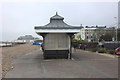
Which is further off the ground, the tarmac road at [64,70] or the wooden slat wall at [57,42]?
the wooden slat wall at [57,42]

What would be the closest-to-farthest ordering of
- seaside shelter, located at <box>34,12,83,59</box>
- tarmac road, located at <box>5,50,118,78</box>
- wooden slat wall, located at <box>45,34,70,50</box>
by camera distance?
tarmac road, located at <box>5,50,118,78</box>, seaside shelter, located at <box>34,12,83,59</box>, wooden slat wall, located at <box>45,34,70,50</box>

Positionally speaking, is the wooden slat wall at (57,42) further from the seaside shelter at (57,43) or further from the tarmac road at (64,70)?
the tarmac road at (64,70)

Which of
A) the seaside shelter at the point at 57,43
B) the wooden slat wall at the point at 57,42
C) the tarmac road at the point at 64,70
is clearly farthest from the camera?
the wooden slat wall at the point at 57,42

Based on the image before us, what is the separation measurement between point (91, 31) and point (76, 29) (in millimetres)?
92755

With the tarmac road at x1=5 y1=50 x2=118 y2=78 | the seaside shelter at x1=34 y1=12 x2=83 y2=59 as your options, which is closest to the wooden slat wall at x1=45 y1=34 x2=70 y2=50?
the seaside shelter at x1=34 y1=12 x2=83 y2=59

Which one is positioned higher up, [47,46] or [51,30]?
[51,30]

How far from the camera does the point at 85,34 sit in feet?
335

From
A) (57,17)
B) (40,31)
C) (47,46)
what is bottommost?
(47,46)

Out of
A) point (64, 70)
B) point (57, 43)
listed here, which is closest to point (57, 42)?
point (57, 43)

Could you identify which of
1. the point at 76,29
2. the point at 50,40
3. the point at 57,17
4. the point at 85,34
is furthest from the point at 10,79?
the point at 85,34

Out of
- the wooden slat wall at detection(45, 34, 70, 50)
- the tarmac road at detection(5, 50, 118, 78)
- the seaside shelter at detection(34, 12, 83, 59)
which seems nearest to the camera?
the tarmac road at detection(5, 50, 118, 78)

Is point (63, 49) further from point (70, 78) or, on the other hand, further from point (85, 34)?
point (85, 34)

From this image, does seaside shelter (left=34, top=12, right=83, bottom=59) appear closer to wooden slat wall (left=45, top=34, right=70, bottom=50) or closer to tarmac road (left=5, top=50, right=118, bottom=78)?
wooden slat wall (left=45, top=34, right=70, bottom=50)

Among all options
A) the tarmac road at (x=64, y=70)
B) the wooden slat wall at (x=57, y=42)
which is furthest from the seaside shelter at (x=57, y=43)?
the tarmac road at (x=64, y=70)
